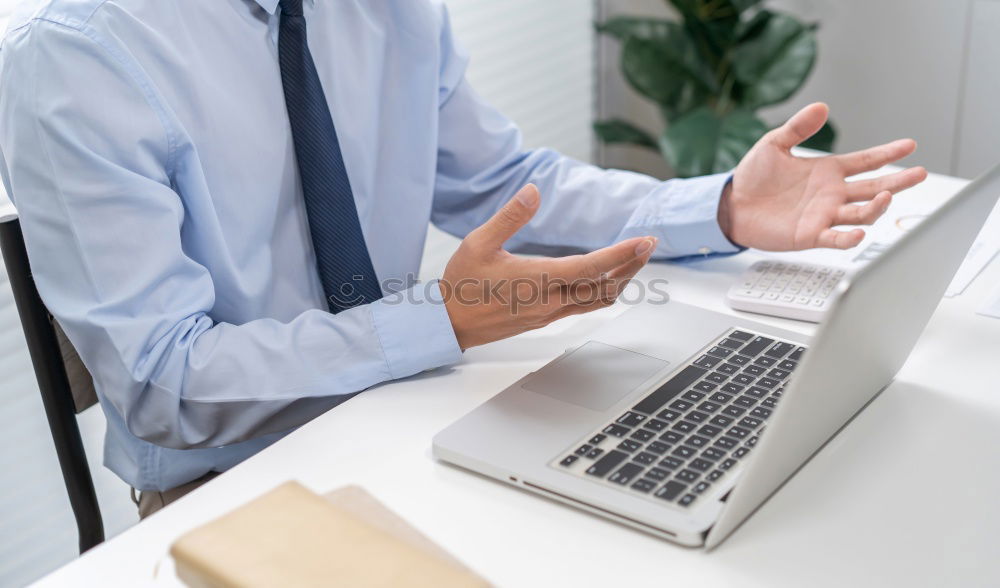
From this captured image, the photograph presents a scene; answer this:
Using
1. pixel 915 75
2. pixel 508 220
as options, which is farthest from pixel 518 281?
pixel 915 75

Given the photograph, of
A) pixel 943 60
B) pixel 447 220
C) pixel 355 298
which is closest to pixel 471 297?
pixel 355 298

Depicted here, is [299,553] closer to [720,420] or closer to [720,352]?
[720,420]

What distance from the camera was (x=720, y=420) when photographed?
2.70 feet

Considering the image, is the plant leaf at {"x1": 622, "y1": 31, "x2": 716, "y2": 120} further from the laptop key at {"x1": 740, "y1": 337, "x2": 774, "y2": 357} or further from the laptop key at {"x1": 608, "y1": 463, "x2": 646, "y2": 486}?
the laptop key at {"x1": 608, "y1": 463, "x2": 646, "y2": 486}

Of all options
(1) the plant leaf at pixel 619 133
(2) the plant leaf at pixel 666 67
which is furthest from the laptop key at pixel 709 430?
(1) the plant leaf at pixel 619 133

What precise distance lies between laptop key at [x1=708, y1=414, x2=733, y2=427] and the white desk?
0.07 meters

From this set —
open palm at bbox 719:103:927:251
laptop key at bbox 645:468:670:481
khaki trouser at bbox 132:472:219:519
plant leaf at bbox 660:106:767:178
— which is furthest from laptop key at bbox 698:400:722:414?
plant leaf at bbox 660:106:767:178

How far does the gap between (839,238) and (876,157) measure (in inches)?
4.9

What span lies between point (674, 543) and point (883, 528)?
15cm

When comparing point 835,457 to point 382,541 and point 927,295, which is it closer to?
point 927,295

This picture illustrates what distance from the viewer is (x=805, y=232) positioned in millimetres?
1115

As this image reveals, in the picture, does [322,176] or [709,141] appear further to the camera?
[709,141]

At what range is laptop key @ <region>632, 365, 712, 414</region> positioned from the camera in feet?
2.77

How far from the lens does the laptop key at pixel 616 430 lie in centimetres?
81
